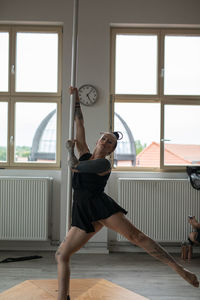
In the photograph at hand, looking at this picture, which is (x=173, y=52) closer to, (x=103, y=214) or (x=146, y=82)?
(x=146, y=82)

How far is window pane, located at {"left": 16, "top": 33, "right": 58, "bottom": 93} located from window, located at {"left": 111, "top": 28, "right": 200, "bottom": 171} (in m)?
0.84

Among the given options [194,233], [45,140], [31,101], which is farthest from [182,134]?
[31,101]

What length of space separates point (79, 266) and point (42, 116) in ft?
6.96

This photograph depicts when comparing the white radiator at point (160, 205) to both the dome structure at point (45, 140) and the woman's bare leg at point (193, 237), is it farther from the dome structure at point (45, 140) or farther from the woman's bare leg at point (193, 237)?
the dome structure at point (45, 140)

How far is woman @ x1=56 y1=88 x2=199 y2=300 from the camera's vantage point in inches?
106

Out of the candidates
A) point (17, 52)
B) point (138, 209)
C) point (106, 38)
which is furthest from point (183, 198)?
point (17, 52)

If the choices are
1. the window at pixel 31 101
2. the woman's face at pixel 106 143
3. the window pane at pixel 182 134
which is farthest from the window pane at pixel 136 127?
the woman's face at pixel 106 143

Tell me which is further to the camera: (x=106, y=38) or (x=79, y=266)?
(x=106, y=38)

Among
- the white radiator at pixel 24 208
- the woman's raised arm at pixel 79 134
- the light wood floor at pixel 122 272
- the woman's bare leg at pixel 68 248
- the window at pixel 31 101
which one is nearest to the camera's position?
the woman's bare leg at pixel 68 248

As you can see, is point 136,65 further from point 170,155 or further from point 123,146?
point 170,155

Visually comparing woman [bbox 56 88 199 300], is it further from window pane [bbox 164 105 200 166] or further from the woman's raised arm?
window pane [bbox 164 105 200 166]

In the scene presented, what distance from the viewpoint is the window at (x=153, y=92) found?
17.3ft

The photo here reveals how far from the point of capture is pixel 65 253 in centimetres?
268

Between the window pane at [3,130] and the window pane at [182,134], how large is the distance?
2.25 m
